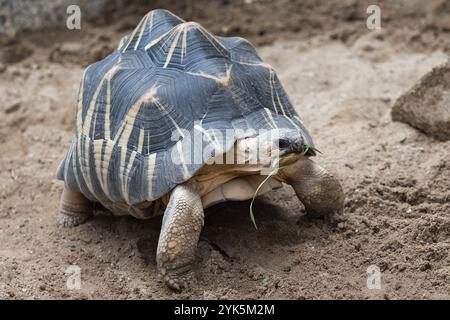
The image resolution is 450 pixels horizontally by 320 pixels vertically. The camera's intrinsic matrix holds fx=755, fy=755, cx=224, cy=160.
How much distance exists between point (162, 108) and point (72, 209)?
108 centimetres

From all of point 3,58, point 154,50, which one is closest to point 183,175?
point 154,50

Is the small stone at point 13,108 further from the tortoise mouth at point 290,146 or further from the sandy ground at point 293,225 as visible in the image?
the tortoise mouth at point 290,146

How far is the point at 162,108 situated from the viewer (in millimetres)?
3721

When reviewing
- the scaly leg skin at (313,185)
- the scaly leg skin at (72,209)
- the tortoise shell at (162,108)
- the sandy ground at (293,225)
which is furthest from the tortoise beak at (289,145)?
the scaly leg skin at (72,209)

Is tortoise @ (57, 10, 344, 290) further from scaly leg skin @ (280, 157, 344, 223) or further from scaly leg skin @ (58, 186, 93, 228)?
scaly leg skin @ (58, 186, 93, 228)

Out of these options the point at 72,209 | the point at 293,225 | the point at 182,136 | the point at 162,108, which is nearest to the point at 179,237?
the point at 182,136

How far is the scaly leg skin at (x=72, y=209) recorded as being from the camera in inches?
174

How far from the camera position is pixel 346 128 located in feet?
17.1

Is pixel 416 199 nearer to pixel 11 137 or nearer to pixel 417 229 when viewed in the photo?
pixel 417 229

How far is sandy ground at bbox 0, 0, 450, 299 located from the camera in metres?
3.61

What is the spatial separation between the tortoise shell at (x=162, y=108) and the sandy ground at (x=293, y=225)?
393 mm

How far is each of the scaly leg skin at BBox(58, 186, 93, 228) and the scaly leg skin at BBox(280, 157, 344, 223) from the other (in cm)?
126

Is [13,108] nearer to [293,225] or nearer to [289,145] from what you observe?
[293,225]

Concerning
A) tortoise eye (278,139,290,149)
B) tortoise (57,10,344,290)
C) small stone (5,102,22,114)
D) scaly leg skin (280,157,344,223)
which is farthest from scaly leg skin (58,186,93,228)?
small stone (5,102,22,114)
